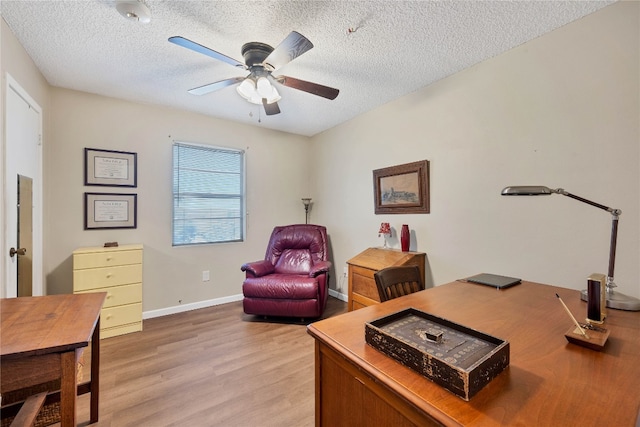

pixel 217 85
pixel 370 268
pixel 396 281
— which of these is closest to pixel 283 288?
pixel 370 268

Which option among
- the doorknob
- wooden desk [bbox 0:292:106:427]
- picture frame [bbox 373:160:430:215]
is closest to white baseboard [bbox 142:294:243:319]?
the doorknob

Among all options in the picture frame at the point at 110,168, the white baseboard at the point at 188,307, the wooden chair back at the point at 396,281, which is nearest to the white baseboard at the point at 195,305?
the white baseboard at the point at 188,307

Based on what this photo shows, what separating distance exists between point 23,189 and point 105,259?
0.91 metres

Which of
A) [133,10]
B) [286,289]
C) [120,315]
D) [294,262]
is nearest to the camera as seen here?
[133,10]

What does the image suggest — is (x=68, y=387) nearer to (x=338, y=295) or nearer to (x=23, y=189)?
(x=23, y=189)

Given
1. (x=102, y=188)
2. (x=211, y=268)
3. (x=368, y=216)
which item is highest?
(x=102, y=188)

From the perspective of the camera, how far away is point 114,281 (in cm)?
272

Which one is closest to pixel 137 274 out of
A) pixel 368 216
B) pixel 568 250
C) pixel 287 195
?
pixel 287 195

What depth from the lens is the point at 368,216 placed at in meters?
3.42

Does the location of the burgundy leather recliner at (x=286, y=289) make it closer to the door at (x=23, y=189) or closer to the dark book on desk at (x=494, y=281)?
the dark book on desk at (x=494, y=281)

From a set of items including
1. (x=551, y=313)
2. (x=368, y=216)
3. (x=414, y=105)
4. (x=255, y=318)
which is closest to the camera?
(x=551, y=313)

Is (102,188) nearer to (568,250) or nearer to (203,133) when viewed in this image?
(203,133)

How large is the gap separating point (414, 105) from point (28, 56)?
3.46 metres

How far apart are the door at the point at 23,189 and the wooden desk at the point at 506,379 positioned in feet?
7.53
